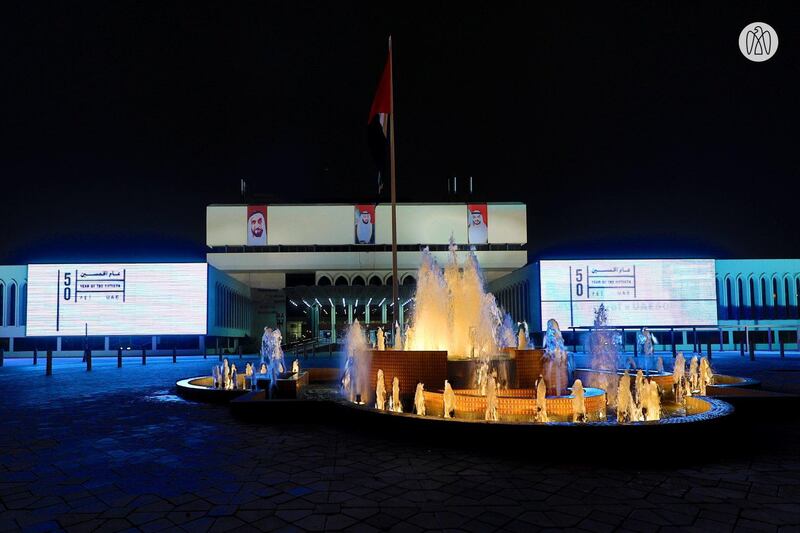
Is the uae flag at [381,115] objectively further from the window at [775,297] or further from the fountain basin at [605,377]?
the window at [775,297]

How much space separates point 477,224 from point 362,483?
1846 inches

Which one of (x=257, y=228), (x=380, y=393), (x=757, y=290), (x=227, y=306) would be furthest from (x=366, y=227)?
(x=380, y=393)

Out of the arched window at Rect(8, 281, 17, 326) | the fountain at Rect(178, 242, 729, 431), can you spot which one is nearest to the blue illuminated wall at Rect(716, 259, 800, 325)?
the fountain at Rect(178, 242, 729, 431)

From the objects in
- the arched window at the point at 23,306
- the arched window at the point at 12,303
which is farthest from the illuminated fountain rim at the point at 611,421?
the arched window at the point at 12,303

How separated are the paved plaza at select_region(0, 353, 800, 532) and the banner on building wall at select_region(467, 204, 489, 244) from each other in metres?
42.9

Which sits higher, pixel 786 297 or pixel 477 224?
pixel 477 224

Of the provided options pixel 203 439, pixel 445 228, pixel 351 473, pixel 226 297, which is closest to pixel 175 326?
pixel 226 297

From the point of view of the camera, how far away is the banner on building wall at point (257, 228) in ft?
165

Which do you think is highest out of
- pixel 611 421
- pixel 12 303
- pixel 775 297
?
pixel 12 303

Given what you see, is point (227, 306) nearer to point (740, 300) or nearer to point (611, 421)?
point (611, 421)

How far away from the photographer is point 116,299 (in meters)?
35.8

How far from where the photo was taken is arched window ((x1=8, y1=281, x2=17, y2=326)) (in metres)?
38.7

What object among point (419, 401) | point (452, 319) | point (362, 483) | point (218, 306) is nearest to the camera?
point (362, 483)

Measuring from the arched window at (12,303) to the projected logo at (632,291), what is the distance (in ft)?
126
